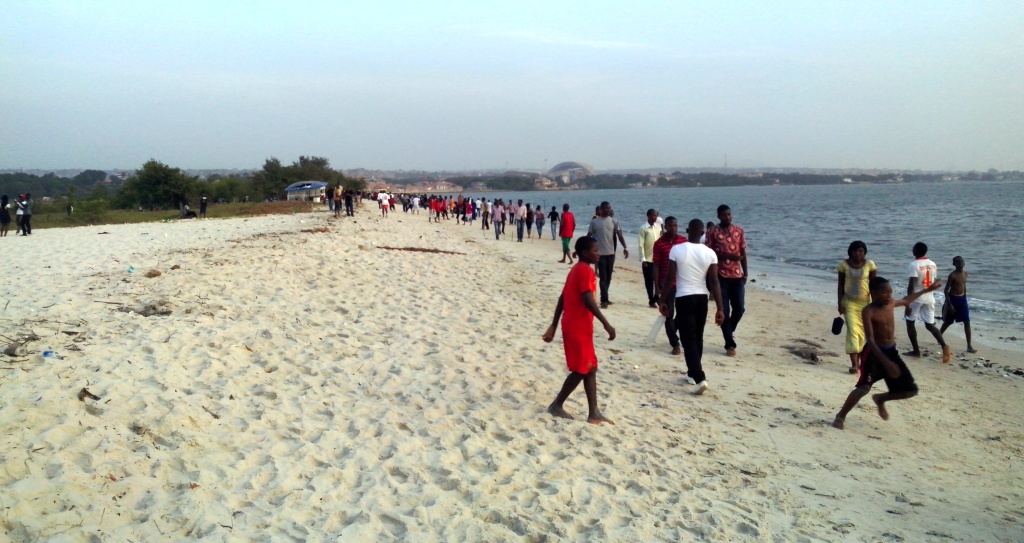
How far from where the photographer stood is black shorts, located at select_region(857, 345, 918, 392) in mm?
6039

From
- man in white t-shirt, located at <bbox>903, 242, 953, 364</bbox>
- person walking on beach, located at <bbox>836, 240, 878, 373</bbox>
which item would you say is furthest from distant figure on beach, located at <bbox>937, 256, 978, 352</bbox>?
person walking on beach, located at <bbox>836, 240, 878, 373</bbox>

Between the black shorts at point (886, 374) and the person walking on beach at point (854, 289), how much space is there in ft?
5.54

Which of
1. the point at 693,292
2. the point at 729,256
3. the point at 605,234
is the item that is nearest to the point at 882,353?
the point at 693,292

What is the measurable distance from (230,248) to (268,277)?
4.59 metres

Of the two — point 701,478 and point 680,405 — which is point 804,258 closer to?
point 680,405

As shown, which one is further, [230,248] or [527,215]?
[527,215]

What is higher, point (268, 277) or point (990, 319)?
point (268, 277)

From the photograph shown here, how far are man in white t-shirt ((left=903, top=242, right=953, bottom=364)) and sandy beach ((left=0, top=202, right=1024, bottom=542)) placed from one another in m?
0.29

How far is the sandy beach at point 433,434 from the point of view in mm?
4273

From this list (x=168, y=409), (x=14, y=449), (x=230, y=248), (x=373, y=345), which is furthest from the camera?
(x=230, y=248)

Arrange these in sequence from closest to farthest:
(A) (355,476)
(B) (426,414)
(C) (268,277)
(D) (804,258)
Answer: (A) (355,476) < (B) (426,414) < (C) (268,277) < (D) (804,258)

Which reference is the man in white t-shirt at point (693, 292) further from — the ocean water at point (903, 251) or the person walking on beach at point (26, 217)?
the person walking on beach at point (26, 217)

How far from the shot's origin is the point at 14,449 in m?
4.49

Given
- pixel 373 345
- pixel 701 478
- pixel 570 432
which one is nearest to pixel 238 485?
pixel 570 432
